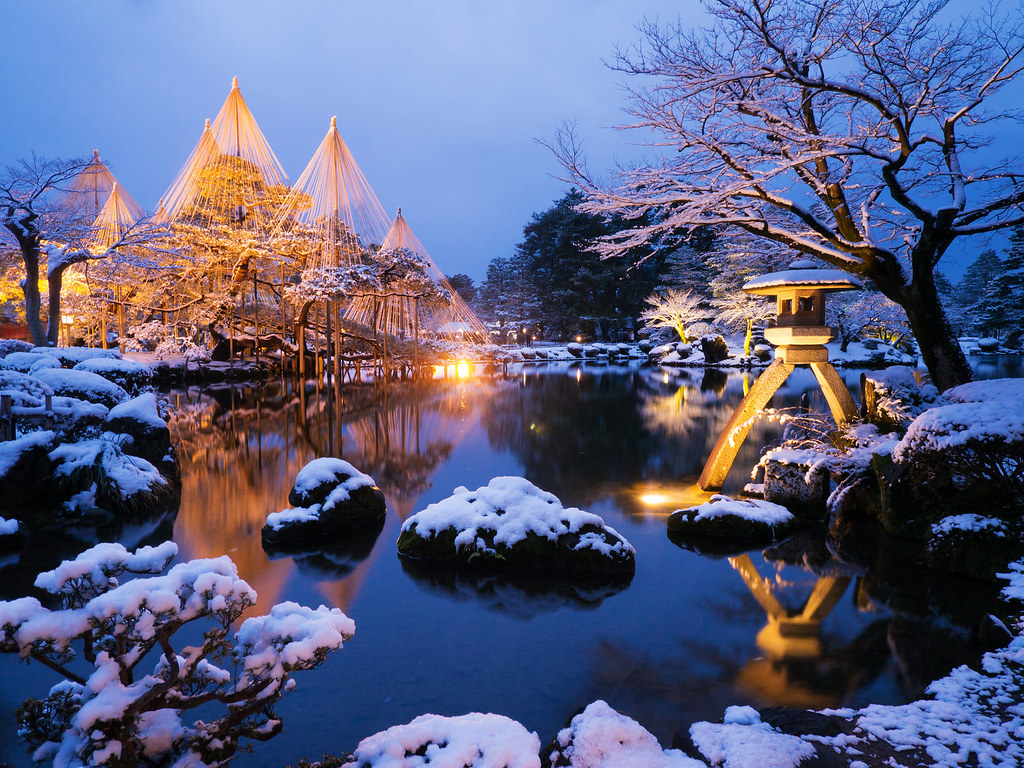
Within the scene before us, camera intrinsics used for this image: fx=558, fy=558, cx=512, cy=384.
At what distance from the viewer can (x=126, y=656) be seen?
183 cm

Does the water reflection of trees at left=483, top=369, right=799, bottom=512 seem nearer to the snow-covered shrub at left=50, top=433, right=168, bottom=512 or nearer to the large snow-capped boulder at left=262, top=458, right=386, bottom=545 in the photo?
the large snow-capped boulder at left=262, top=458, right=386, bottom=545

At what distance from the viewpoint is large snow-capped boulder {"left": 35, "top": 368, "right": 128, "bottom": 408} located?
7.21m

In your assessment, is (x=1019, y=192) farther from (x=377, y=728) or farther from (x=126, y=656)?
(x=126, y=656)

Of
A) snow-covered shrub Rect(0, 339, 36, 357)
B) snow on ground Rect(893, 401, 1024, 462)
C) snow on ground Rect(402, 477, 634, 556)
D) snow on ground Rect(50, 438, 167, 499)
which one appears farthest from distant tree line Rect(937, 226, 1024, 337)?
snow-covered shrub Rect(0, 339, 36, 357)

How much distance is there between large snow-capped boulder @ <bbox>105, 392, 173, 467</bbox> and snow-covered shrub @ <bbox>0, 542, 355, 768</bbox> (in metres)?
Answer: 5.44

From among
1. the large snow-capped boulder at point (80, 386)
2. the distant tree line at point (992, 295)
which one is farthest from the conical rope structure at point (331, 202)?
the distant tree line at point (992, 295)

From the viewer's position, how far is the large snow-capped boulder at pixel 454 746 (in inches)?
78.0

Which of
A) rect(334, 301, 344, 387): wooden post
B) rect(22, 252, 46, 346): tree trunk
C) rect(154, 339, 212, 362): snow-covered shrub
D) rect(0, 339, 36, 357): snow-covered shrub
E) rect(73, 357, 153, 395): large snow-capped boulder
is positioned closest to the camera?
rect(73, 357, 153, 395): large snow-capped boulder

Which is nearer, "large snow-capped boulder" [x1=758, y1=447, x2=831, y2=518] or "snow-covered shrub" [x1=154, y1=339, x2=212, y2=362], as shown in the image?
"large snow-capped boulder" [x1=758, y1=447, x2=831, y2=518]

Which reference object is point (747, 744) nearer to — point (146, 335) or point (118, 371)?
point (118, 371)

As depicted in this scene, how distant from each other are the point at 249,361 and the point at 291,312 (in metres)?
3.56

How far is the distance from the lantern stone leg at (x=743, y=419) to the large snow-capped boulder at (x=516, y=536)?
2.33 meters

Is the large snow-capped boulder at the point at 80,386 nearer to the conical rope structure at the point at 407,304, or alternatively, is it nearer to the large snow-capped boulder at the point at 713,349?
the conical rope structure at the point at 407,304

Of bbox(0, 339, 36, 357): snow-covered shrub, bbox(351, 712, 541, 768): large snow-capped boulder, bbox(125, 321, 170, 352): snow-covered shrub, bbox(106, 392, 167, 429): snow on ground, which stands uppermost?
bbox(125, 321, 170, 352): snow-covered shrub
